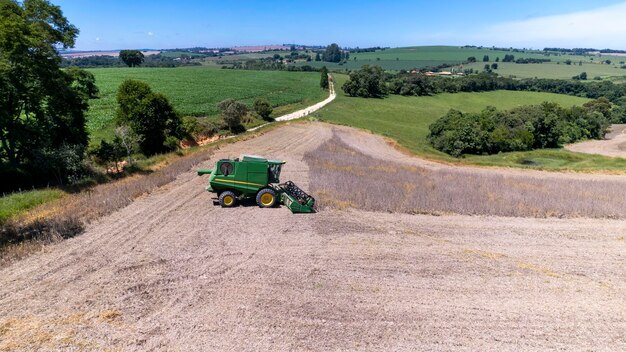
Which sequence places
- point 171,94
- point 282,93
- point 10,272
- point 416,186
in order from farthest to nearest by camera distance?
point 282,93
point 171,94
point 416,186
point 10,272

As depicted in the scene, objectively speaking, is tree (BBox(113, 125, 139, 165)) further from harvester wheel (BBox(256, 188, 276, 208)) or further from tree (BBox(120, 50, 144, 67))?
tree (BBox(120, 50, 144, 67))

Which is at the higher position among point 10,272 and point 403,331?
point 10,272

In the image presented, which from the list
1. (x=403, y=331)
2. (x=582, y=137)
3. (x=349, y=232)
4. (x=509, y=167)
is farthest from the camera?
(x=582, y=137)

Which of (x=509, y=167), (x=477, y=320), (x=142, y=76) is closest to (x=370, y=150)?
(x=509, y=167)

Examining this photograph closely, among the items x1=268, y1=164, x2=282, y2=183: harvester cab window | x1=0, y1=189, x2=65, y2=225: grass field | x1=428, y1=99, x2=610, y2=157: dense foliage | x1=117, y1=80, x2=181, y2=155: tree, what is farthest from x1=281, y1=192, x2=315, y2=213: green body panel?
x1=428, y1=99, x2=610, y2=157: dense foliage

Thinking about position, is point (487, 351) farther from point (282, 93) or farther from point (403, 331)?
point (282, 93)

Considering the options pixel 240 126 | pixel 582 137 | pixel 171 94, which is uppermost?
pixel 171 94

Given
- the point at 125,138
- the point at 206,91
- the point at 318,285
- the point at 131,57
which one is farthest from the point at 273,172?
the point at 131,57
